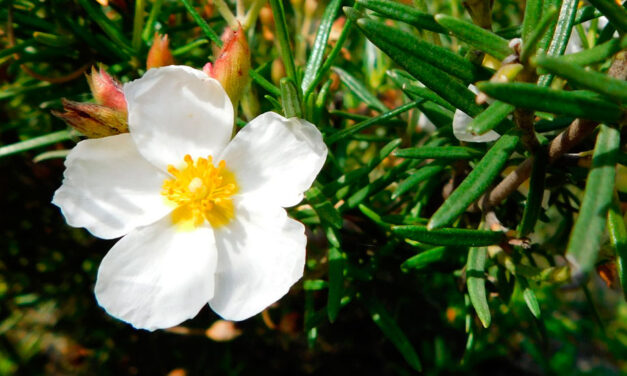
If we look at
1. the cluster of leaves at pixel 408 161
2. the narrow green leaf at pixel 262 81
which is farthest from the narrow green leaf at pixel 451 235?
the narrow green leaf at pixel 262 81

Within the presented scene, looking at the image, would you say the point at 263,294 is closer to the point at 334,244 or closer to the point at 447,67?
the point at 334,244

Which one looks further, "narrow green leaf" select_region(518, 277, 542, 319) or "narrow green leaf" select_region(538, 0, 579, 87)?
"narrow green leaf" select_region(518, 277, 542, 319)

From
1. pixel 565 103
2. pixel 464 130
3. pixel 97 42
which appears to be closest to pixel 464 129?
pixel 464 130

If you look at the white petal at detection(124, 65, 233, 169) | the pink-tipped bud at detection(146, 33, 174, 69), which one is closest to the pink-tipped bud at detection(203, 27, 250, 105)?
the white petal at detection(124, 65, 233, 169)

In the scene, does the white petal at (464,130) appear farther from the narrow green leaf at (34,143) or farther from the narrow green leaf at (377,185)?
the narrow green leaf at (34,143)

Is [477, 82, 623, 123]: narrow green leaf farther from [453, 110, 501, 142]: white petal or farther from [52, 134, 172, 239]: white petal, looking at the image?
[52, 134, 172, 239]: white petal

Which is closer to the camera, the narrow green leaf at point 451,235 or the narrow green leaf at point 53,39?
the narrow green leaf at point 451,235
